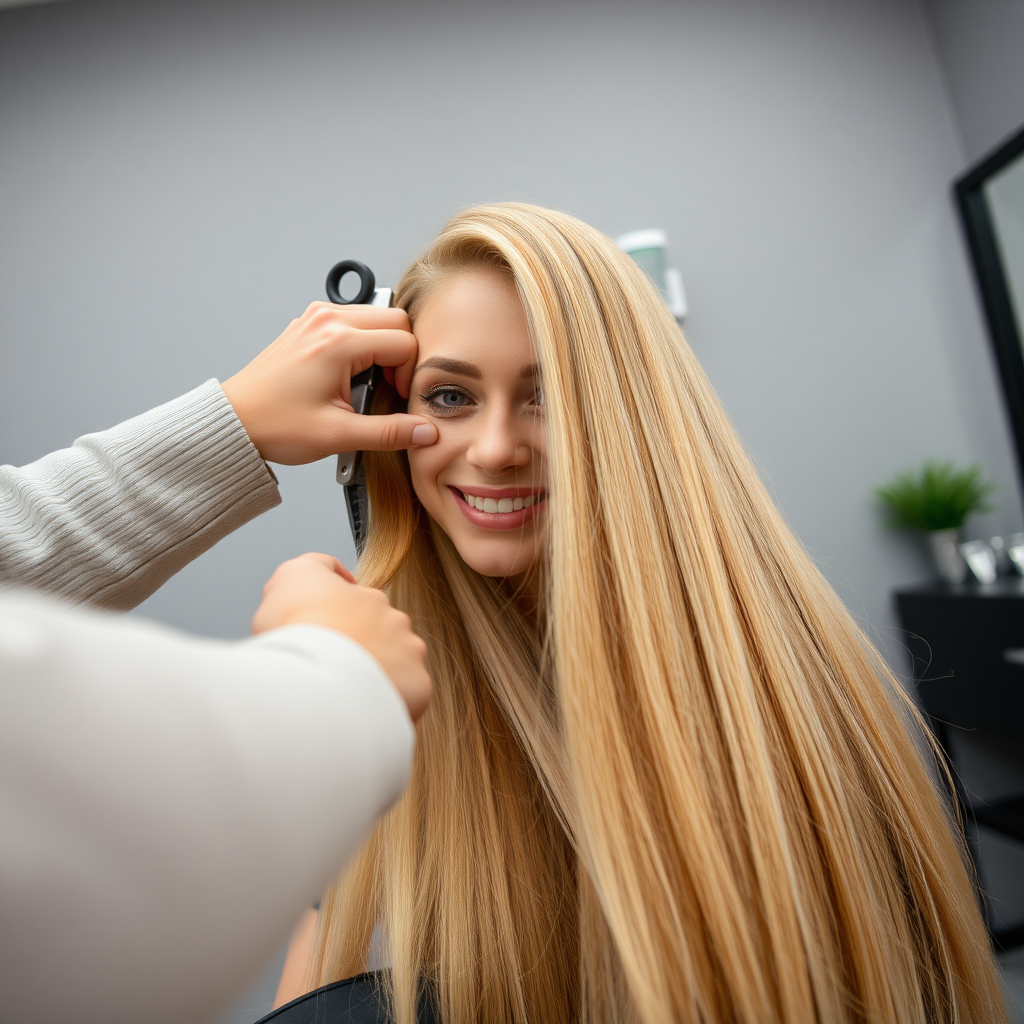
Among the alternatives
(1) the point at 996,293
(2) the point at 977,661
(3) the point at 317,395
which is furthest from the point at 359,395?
(1) the point at 996,293

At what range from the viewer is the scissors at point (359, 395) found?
0.82 m

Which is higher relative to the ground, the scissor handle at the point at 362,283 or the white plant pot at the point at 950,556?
the scissor handle at the point at 362,283

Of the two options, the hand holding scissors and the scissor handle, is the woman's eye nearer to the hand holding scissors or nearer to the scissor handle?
the hand holding scissors

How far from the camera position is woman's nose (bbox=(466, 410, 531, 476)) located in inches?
30.7

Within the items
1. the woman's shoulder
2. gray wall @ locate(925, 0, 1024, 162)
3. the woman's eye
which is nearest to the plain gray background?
gray wall @ locate(925, 0, 1024, 162)

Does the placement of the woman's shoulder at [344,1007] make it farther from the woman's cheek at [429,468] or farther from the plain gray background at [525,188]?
the plain gray background at [525,188]

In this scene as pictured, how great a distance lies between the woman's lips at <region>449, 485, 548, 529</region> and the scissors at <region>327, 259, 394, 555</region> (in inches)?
6.0

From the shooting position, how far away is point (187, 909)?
0.24 m

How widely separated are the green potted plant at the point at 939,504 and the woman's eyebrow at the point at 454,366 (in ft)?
5.07

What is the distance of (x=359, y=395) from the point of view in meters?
0.82

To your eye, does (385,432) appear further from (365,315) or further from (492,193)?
(492,193)

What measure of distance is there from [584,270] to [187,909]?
704mm

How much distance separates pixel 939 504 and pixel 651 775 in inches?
64.1

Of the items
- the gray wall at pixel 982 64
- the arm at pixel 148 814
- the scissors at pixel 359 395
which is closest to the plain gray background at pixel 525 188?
the gray wall at pixel 982 64
